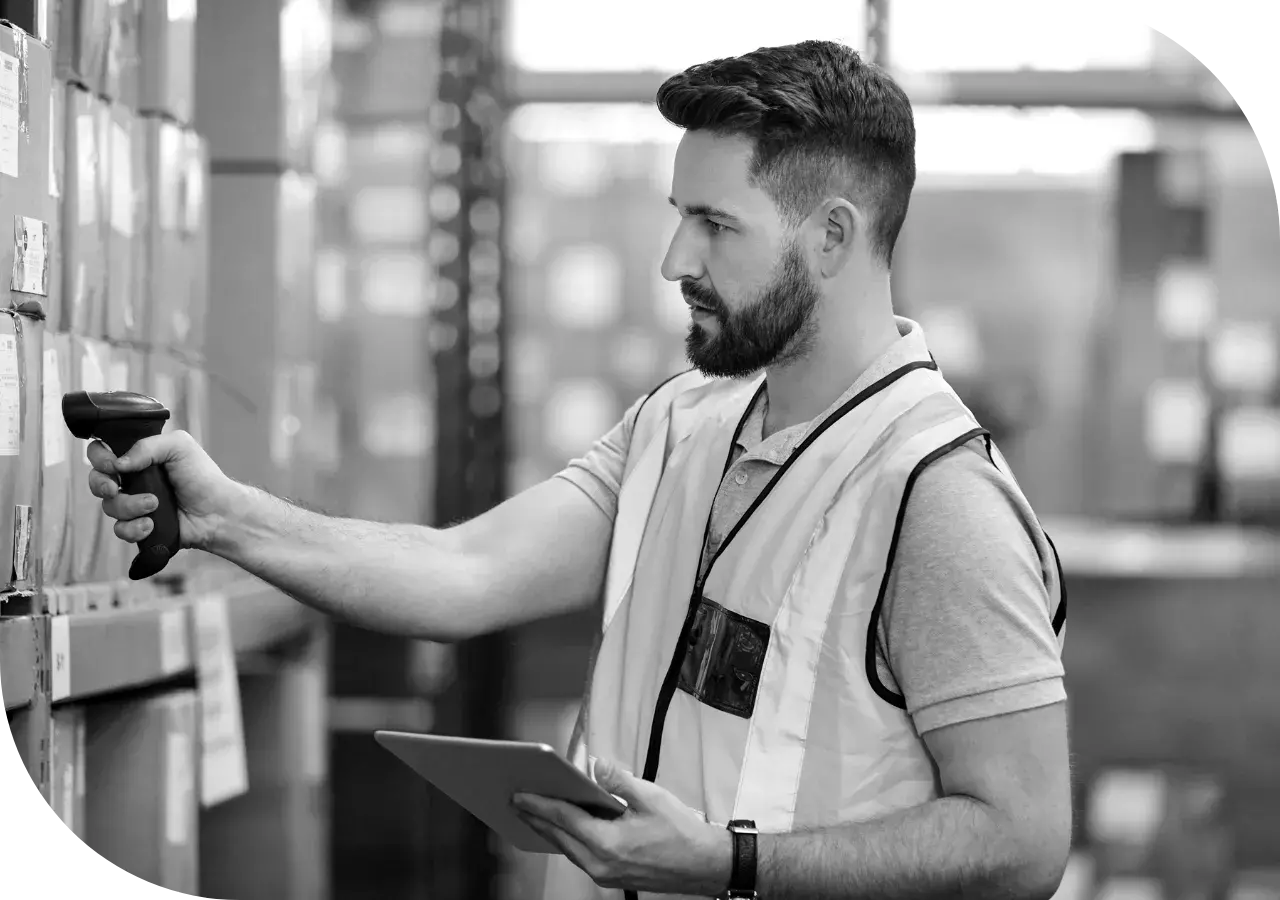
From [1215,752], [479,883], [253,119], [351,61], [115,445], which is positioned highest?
[351,61]

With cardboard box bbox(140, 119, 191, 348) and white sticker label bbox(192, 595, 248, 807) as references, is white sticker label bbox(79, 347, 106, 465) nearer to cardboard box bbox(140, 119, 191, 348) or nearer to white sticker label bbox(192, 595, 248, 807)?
cardboard box bbox(140, 119, 191, 348)

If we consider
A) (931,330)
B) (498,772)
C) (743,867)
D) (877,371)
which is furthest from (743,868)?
(931,330)

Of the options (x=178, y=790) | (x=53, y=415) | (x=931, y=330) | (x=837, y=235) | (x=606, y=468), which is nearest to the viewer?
(x=837, y=235)

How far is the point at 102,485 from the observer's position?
160 cm

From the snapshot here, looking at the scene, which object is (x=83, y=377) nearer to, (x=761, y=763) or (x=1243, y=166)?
(x=761, y=763)

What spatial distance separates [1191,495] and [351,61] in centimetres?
313

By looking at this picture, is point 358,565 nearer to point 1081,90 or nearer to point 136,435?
point 136,435

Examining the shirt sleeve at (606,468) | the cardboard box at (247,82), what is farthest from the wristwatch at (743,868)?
the cardboard box at (247,82)

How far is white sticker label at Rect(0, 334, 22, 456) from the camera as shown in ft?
5.71

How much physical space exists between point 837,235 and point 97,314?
1141 mm

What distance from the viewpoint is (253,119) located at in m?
3.20

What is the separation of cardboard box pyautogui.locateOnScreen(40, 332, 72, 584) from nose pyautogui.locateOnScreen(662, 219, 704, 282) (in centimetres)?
84

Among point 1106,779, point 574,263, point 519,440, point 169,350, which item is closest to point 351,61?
point 574,263

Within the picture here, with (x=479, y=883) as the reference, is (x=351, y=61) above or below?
above
